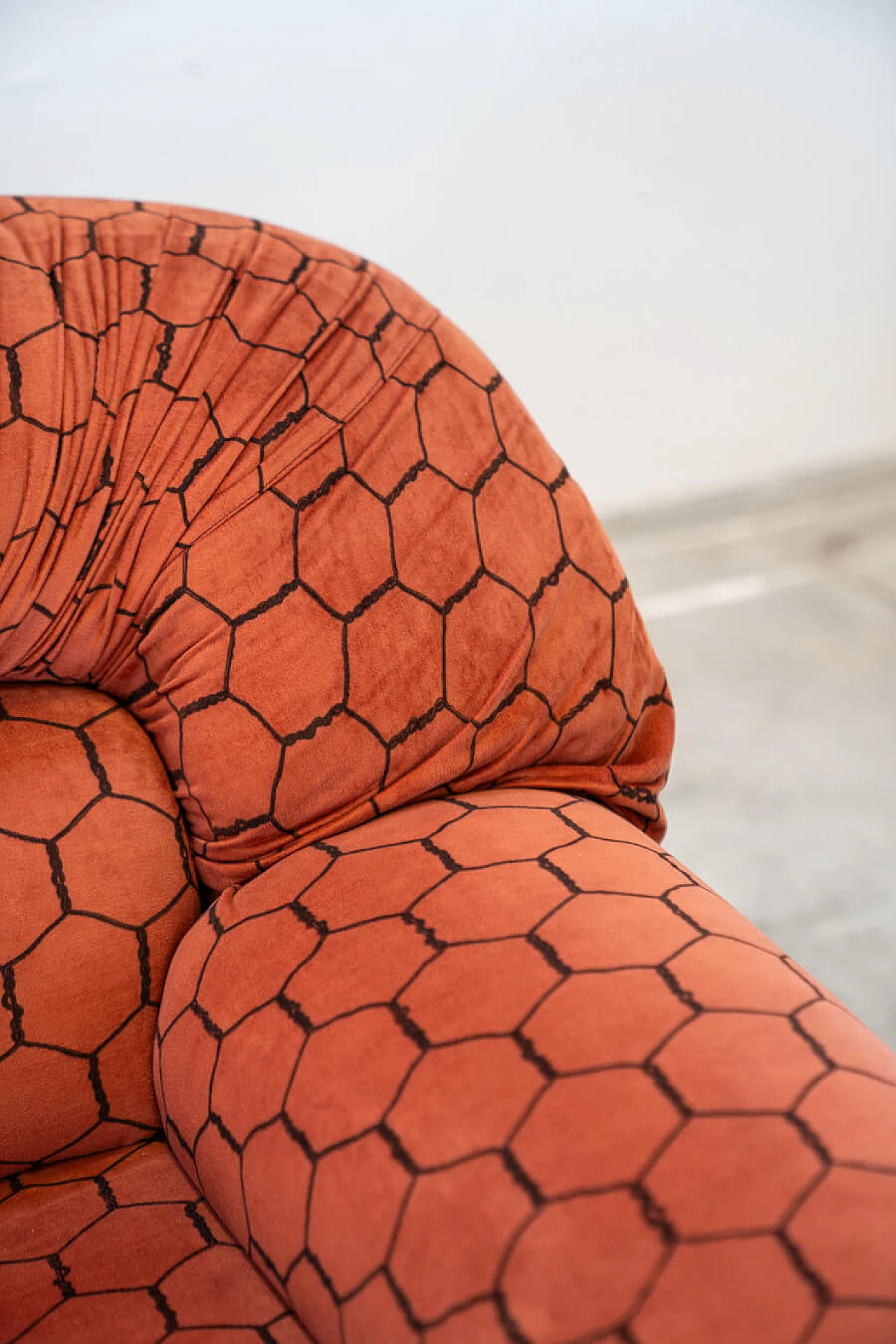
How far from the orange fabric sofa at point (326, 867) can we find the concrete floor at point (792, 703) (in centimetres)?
69

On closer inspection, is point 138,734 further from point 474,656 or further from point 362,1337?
point 362,1337

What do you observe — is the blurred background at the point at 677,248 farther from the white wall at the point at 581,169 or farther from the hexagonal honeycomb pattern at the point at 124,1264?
the hexagonal honeycomb pattern at the point at 124,1264

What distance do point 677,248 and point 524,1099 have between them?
1705 millimetres

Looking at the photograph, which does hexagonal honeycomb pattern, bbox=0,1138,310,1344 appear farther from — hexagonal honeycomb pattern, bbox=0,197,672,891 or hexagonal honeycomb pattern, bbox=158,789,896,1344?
hexagonal honeycomb pattern, bbox=0,197,672,891

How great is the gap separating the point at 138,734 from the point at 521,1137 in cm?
38

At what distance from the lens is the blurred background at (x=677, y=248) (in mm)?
1481

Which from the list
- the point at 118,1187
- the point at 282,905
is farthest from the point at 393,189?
the point at 118,1187

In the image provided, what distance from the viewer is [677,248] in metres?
1.95

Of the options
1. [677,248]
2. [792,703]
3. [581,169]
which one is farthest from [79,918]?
[677,248]

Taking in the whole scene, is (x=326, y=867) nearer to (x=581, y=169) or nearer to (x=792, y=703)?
(x=792, y=703)

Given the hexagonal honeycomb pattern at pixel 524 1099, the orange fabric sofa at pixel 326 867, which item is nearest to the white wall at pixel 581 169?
the orange fabric sofa at pixel 326 867

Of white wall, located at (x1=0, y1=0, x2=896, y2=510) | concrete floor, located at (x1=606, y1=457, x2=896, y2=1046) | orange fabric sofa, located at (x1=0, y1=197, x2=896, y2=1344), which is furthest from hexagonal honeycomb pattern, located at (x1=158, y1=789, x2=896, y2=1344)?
white wall, located at (x1=0, y1=0, x2=896, y2=510)

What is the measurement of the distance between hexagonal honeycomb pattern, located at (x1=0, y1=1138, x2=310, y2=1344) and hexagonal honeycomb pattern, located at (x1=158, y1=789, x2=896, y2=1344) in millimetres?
26

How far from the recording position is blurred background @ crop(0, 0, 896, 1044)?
4.86 feet
